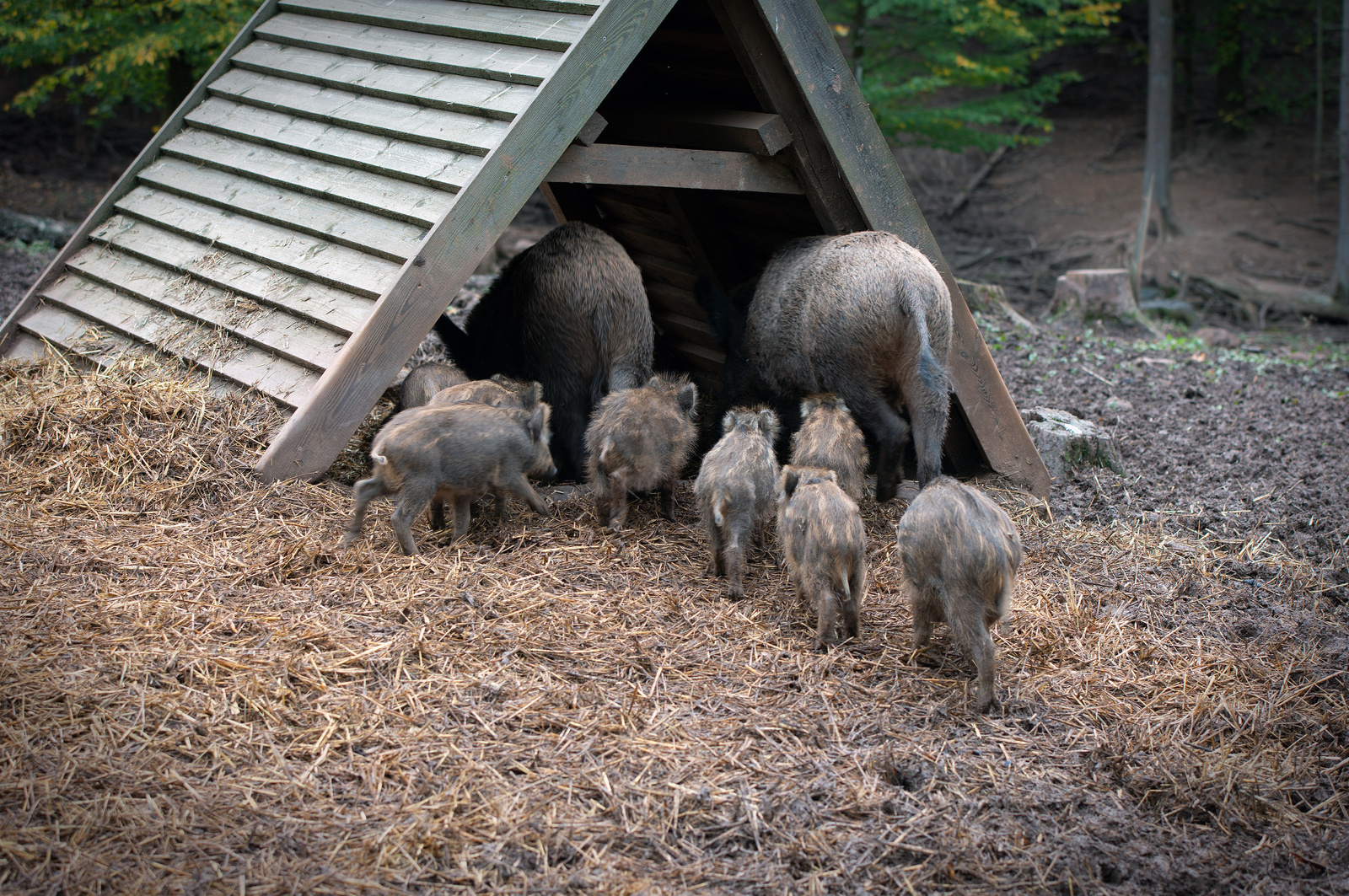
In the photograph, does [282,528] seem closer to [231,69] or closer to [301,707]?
[301,707]

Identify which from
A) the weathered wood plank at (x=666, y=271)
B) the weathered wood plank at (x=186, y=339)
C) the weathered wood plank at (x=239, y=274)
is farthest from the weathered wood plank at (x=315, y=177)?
the weathered wood plank at (x=666, y=271)

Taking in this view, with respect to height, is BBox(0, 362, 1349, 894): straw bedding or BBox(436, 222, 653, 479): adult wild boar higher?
BBox(436, 222, 653, 479): adult wild boar

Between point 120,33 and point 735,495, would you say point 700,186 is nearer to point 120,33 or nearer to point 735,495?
point 735,495

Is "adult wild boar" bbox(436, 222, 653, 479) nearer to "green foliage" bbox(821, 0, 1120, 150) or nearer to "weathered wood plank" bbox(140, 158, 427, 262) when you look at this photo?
"weathered wood plank" bbox(140, 158, 427, 262)

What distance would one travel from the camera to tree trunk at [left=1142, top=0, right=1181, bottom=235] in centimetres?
1323

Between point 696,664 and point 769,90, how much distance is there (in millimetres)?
2718

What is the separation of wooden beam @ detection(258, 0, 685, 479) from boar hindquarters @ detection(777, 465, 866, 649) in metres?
1.61

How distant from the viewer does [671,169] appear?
4492 millimetres

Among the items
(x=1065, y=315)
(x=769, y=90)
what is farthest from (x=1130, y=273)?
(x=769, y=90)

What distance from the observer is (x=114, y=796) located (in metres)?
2.44

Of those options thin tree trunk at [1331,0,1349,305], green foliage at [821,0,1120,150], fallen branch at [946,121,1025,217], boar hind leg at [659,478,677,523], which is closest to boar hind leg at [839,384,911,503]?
boar hind leg at [659,478,677,523]

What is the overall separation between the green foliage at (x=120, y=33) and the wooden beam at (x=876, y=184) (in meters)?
5.96

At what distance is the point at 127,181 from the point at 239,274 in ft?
5.34

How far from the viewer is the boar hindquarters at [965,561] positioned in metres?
3.08
